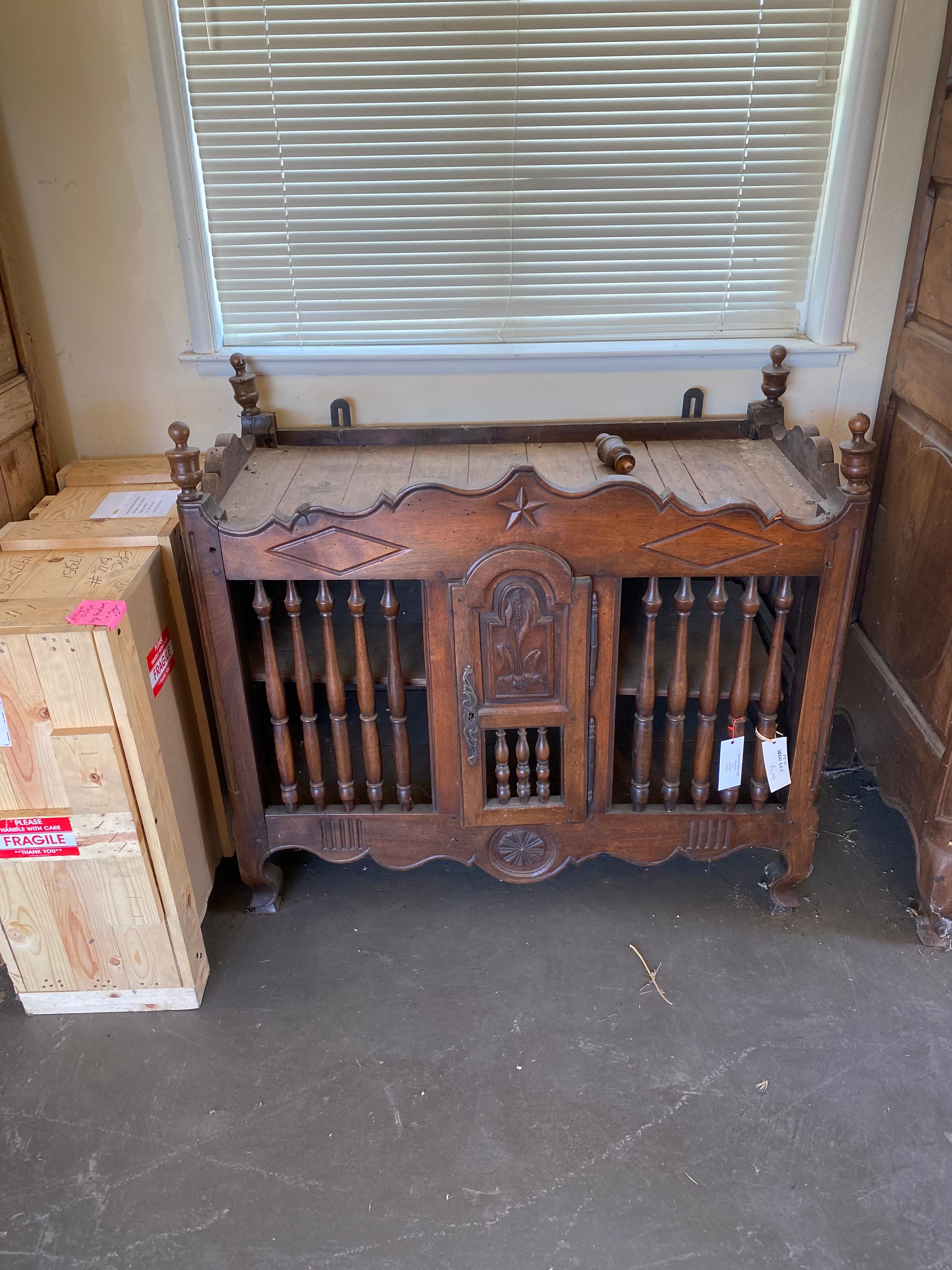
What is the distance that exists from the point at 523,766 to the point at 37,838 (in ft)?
3.05

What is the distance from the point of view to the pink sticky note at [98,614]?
1544 millimetres

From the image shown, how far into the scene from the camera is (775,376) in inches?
83.6

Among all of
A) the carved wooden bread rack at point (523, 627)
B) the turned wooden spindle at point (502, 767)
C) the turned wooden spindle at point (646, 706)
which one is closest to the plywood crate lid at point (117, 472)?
the carved wooden bread rack at point (523, 627)

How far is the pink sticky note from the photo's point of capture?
154cm

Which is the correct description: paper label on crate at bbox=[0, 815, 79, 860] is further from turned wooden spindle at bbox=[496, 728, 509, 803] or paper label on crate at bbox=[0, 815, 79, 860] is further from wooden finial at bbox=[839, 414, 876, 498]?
wooden finial at bbox=[839, 414, 876, 498]

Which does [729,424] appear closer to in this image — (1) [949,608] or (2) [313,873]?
(1) [949,608]

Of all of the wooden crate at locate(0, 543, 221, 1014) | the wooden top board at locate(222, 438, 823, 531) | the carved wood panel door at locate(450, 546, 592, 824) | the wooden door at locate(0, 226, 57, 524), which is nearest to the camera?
the wooden crate at locate(0, 543, 221, 1014)

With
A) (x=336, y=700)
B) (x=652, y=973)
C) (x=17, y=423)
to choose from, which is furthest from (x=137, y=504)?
(x=652, y=973)

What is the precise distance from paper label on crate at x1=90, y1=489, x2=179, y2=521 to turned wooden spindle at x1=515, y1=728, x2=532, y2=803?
0.87m

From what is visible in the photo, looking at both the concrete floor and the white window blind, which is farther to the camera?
the white window blind

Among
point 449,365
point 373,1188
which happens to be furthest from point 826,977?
point 449,365

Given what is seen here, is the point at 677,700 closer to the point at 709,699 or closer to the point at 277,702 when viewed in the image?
the point at 709,699

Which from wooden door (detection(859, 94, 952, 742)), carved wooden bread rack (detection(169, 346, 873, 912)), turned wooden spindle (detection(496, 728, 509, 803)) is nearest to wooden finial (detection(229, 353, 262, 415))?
carved wooden bread rack (detection(169, 346, 873, 912))

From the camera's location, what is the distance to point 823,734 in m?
1.88
